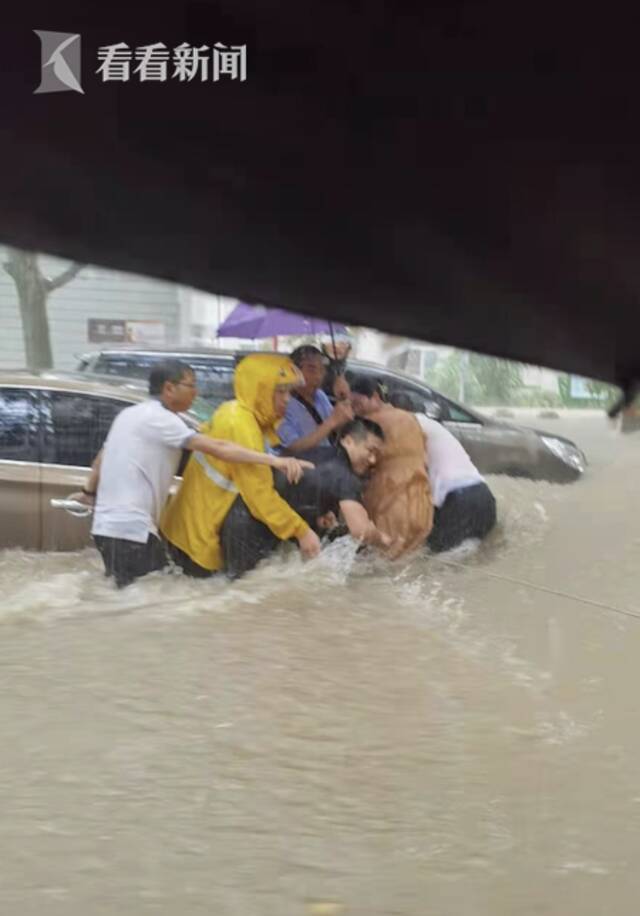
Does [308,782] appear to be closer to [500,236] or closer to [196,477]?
[196,477]

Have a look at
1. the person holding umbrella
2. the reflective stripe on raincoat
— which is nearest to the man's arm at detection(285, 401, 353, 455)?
the person holding umbrella

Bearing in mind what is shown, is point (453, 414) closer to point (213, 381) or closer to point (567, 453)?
point (567, 453)

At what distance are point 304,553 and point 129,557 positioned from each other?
833 millimetres

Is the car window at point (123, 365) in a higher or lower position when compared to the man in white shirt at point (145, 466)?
higher

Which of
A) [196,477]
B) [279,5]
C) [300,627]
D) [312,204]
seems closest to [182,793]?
[300,627]

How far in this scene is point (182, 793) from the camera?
304 cm

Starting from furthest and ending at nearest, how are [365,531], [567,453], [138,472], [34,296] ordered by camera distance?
[567,453]
[365,531]
[138,472]
[34,296]

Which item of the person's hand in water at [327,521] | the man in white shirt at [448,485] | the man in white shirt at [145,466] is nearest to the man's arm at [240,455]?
the man in white shirt at [145,466]

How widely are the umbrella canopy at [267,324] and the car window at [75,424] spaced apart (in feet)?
2.21

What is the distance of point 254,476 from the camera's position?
13.5ft

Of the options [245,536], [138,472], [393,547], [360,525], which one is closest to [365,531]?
[360,525]

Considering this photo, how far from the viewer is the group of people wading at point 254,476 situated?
160 inches

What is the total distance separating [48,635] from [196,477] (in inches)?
39.6

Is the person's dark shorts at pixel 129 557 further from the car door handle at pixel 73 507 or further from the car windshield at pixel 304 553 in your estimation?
the car door handle at pixel 73 507
